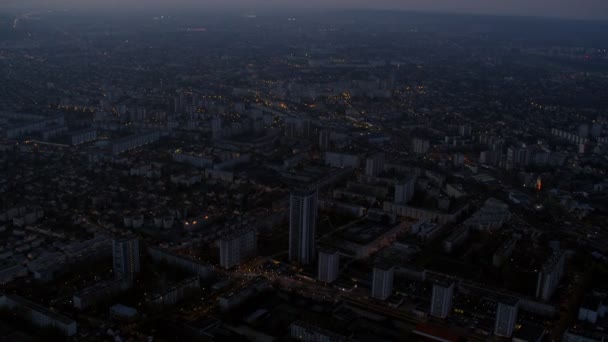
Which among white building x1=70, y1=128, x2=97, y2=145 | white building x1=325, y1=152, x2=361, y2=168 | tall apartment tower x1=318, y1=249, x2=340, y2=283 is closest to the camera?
tall apartment tower x1=318, y1=249, x2=340, y2=283

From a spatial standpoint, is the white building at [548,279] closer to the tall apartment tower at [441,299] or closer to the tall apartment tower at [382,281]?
the tall apartment tower at [441,299]

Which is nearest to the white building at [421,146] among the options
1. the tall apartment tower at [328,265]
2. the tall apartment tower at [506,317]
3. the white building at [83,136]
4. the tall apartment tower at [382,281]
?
the tall apartment tower at [328,265]

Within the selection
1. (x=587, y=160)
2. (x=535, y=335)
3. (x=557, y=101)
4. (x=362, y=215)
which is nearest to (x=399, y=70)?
(x=557, y=101)

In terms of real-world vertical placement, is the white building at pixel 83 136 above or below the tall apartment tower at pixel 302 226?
below

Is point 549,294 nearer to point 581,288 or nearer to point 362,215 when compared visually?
point 581,288

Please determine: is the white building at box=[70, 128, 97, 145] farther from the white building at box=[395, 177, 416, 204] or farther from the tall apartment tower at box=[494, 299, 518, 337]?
the tall apartment tower at box=[494, 299, 518, 337]

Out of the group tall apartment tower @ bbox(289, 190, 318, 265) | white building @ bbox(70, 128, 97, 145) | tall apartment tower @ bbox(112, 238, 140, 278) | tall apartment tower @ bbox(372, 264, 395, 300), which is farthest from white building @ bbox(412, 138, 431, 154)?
tall apartment tower @ bbox(112, 238, 140, 278)
